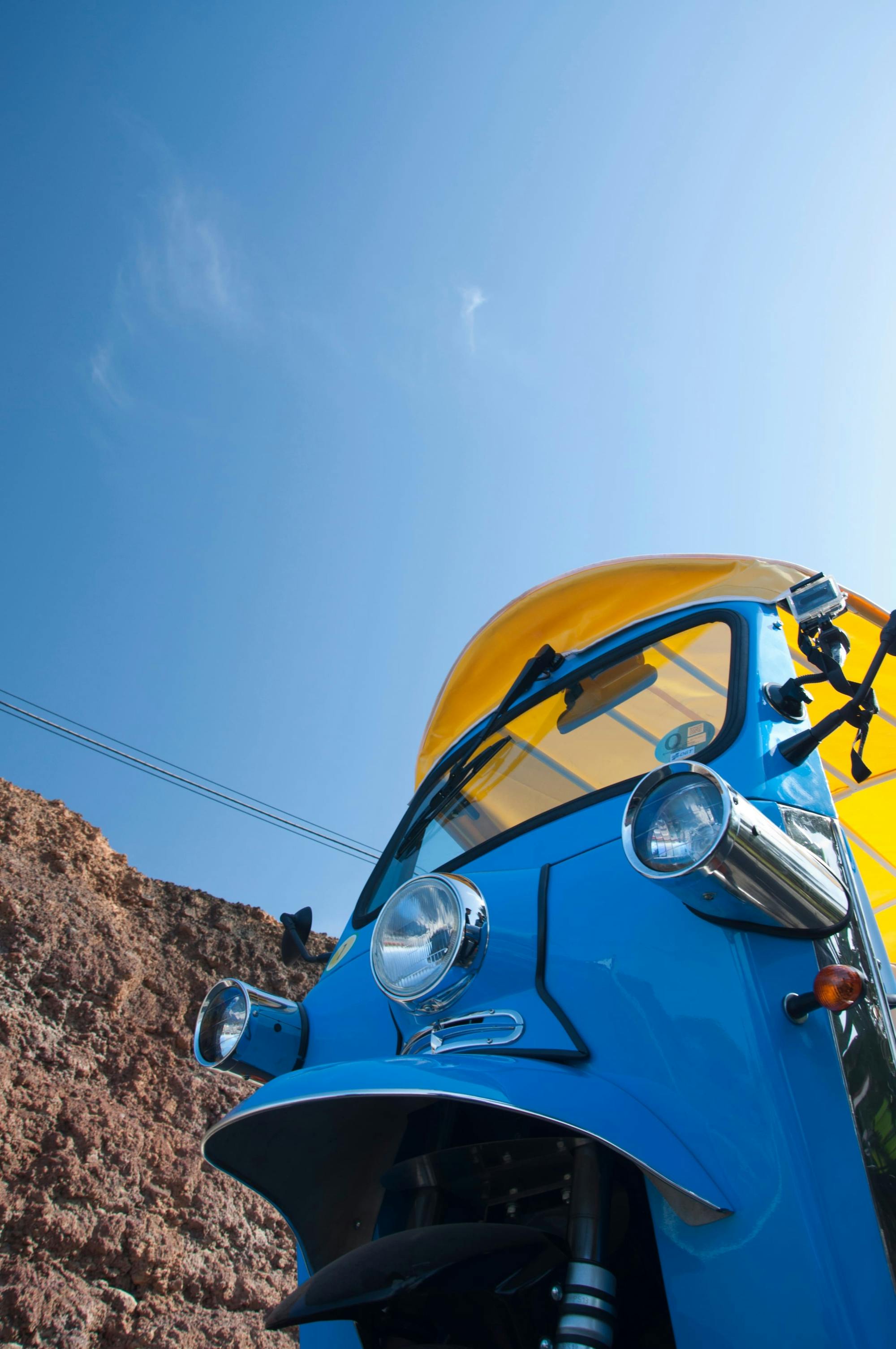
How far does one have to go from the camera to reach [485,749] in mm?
2473

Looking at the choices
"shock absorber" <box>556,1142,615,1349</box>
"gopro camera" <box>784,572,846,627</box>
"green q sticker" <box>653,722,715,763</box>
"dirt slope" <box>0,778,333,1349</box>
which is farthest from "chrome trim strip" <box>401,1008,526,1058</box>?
"dirt slope" <box>0,778,333,1349</box>

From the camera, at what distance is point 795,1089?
1.23 m

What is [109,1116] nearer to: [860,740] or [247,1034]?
[247,1034]

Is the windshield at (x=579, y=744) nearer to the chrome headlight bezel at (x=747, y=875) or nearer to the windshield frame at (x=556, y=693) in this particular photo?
Result: the windshield frame at (x=556, y=693)

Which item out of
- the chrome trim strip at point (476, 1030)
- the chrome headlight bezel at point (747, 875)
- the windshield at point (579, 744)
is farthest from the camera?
the windshield at point (579, 744)

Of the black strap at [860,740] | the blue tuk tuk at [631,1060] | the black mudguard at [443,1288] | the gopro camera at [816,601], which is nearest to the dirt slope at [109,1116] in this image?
the blue tuk tuk at [631,1060]

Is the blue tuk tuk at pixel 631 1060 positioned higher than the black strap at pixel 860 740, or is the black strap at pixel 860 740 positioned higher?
the black strap at pixel 860 740

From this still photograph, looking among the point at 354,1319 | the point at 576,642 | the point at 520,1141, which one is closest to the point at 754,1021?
the point at 520,1141

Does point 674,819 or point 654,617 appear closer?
A: point 674,819

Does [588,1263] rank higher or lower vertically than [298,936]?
lower

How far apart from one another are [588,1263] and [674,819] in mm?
668

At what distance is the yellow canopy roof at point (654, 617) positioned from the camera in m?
2.24

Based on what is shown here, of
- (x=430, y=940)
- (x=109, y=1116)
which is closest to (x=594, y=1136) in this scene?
(x=430, y=940)

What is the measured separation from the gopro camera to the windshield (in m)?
0.18
